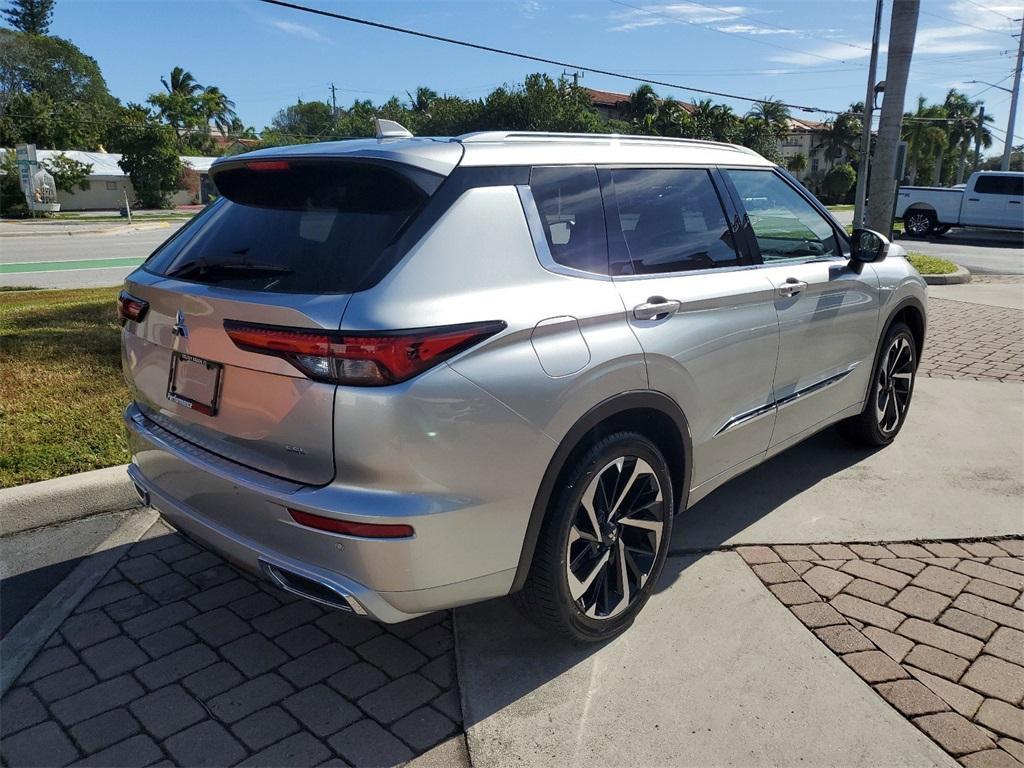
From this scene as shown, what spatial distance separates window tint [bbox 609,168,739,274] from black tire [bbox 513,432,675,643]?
0.75 meters

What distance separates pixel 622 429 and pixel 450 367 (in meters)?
0.91

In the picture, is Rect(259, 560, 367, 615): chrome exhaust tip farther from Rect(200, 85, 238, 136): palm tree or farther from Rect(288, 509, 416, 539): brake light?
Rect(200, 85, 238, 136): palm tree

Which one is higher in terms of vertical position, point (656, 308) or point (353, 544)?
point (656, 308)

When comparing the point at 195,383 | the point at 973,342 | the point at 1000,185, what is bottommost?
the point at 973,342

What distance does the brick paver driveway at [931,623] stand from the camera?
260cm

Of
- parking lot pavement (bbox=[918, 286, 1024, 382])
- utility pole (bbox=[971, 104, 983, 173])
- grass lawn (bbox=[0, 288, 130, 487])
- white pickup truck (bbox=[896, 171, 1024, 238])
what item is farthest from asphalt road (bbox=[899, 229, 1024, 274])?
utility pole (bbox=[971, 104, 983, 173])

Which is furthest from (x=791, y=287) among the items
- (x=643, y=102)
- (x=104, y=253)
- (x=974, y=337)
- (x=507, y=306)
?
(x=643, y=102)

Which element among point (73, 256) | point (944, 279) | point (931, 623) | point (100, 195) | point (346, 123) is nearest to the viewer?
point (931, 623)

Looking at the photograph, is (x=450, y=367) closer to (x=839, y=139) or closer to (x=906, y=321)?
(x=906, y=321)

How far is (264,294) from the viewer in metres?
2.44

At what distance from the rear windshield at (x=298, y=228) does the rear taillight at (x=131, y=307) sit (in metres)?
0.14

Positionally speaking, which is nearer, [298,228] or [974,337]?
[298,228]

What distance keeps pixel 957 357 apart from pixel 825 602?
5.46 metres

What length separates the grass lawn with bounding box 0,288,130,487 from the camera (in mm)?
4453
